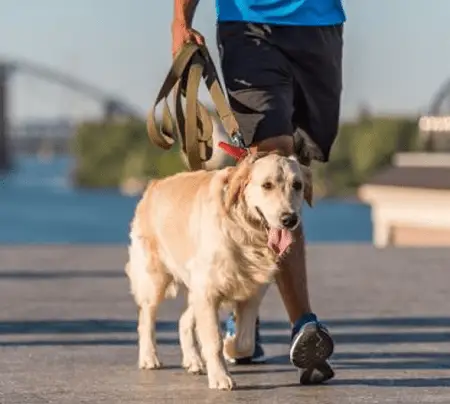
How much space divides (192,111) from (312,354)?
1208 mm

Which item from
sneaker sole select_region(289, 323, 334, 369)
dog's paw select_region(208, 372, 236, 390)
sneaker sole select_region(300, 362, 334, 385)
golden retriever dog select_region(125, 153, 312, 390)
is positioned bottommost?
sneaker sole select_region(300, 362, 334, 385)

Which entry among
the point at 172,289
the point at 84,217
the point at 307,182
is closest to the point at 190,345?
the point at 172,289

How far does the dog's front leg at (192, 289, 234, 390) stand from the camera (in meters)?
6.56

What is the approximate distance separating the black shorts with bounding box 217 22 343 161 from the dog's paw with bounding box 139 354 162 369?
1054mm

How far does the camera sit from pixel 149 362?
286 inches

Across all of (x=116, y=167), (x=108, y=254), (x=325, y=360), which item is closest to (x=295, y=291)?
(x=325, y=360)

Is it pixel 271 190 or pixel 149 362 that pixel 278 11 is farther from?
pixel 149 362

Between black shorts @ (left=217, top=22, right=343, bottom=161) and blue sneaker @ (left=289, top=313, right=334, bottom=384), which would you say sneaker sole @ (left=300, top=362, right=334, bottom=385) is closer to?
blue sneaker @ (left=289, top=313, right=334, bottom=384)

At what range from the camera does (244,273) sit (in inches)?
→ 257

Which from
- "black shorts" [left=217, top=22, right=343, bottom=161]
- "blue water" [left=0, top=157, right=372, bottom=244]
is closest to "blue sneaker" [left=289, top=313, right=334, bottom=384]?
"black shorts" [left=217, top=22, right=343, bottom=161]

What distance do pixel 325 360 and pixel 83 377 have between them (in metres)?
1.02

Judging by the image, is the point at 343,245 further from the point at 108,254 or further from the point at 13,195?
the point at 13,195

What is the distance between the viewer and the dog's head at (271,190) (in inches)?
247

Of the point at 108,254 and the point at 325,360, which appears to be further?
the point at 108,254
